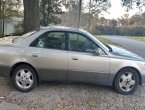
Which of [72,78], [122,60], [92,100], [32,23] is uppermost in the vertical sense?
[32,23]

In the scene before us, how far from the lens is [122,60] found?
20.2 ft

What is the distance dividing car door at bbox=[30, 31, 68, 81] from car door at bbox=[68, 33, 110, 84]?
169 mm

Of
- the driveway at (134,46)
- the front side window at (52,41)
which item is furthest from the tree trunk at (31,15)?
the driveway at (134,46)

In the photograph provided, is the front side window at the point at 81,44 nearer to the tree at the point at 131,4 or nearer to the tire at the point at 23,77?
the tire at the point at 23,77

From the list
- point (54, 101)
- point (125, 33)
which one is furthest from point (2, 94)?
point (125, 33)

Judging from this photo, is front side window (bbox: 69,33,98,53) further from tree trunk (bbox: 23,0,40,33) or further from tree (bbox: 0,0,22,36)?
tree (bbox: 0,0,22,36)

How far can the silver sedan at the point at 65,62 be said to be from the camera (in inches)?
237

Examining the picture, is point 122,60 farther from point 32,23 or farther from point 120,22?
point 120,22

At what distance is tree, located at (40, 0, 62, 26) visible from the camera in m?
25.2

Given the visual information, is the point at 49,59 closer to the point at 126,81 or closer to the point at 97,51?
the point at 97,51

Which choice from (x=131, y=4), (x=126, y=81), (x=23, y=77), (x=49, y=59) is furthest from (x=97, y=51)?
(x=131, y=4)

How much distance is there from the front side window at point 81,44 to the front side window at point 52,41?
0.20 metres

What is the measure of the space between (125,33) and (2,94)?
4256 cm

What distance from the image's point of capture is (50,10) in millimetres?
25641
